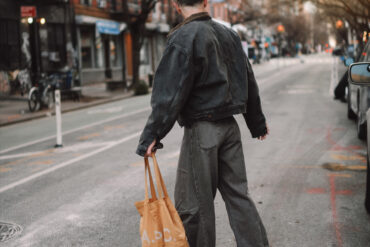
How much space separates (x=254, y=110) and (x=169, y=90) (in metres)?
0.74

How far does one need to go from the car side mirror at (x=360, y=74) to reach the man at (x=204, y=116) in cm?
107

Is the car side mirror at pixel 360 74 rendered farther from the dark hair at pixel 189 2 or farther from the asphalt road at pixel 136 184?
the dark hair at pixel 189 2

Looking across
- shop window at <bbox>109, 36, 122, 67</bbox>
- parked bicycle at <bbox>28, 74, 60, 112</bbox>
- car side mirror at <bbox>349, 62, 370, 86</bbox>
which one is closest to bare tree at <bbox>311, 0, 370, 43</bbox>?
parked bicycle at <bbox>28, 74, 60, 112</bbox>

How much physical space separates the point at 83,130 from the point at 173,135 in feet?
8.90

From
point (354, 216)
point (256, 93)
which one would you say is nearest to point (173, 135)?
point (354, 216)

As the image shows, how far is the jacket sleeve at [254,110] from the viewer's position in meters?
3.59

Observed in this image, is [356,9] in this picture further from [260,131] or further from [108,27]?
[260,131]

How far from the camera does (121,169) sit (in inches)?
298

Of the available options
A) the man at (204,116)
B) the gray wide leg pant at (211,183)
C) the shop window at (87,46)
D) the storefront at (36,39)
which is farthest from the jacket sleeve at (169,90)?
the shop window at (87,46)

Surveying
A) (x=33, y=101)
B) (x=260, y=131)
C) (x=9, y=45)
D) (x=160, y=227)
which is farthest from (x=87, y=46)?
(x=160, y=227)

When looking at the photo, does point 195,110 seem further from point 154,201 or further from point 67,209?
point 67,209

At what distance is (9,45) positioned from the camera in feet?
77.3

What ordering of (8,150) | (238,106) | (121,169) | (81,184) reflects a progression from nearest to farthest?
(238,106), (81,184), (121,169), (8,150)

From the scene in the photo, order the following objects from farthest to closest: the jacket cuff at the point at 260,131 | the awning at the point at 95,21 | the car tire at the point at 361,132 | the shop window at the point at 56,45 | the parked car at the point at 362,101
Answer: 1. the awning at the point at 95,21
2. the shop window at the point at 56,45
3. the car tire at the point at 361,132
4. the parked car at the point at 362,101
5. the jacket cuff at the point at 260,131
